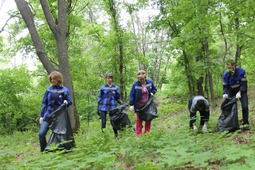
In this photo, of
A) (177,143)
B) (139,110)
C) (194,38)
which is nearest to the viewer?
(177,143)

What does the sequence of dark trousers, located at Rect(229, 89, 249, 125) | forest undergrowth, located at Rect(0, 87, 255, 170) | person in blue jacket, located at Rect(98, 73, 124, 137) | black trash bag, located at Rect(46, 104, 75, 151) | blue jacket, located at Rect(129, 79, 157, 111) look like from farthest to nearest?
person in blue jacket, located at Rect(98, 73, 124, 137) → blue jacket, located at Rect(129, 79, 157, 111) → dark trousers, located at Rect(229, 89, 249, 125) → black trash bag, located at Rect(46, 104, 75, 151) → forest undergrowth, located at Rect(0, 87, 255, 170)

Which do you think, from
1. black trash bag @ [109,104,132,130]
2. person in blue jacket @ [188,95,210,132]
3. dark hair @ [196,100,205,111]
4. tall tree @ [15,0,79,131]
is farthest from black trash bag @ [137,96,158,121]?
tall tree @ [15,0,79,131]

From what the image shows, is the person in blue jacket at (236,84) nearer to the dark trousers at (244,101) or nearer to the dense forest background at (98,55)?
the dark trousers at (244,101)

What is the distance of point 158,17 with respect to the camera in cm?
1302

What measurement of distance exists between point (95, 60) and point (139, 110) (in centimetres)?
988

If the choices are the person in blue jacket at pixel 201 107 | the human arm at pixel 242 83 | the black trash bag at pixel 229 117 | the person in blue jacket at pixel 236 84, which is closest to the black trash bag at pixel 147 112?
the person in blue jacket at pixel 201 107

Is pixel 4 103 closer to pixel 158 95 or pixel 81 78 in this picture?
pixel 81 78

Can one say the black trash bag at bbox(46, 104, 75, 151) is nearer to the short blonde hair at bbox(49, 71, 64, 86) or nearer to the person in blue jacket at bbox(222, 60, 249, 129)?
the short blonde hair at bbox(49, 71, 64, 86)

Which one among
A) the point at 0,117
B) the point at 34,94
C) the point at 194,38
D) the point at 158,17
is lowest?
the point at 0,117

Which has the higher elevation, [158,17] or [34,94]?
[158,17]

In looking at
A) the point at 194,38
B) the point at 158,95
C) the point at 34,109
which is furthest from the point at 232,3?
the point at 158,95

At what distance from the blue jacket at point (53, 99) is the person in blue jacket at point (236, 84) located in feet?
10.9

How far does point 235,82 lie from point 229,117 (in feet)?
2.50

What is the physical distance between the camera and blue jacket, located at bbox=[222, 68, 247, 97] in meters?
5.84
